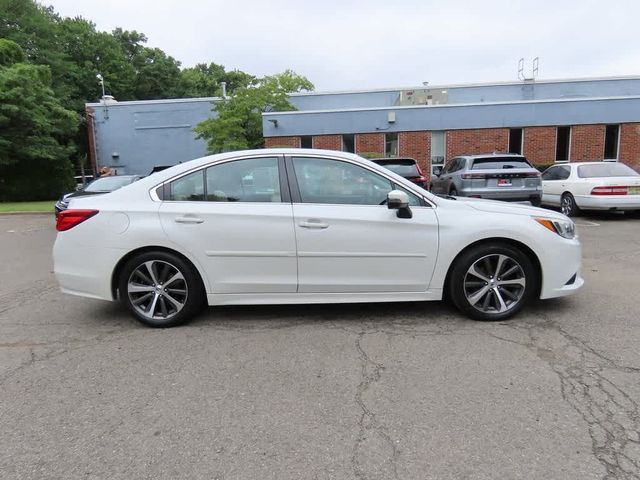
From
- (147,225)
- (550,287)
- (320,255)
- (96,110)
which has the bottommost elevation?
(550,287)

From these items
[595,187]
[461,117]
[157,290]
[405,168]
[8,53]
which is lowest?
[157,290]

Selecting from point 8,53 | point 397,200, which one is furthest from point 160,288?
point 8,53

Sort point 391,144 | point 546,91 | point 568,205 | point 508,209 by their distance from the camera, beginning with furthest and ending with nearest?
point 546,91 → point 391,144 → point 568,205 → point 508,209

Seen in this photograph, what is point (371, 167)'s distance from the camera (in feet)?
15.2

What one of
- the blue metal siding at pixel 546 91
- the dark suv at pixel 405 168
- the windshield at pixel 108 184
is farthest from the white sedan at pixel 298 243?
the blue metal siding at pixel 546 91

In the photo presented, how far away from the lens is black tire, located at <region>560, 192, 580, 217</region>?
40.2ft

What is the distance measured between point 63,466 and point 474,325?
345 centimetres

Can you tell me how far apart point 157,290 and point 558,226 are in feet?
12.8

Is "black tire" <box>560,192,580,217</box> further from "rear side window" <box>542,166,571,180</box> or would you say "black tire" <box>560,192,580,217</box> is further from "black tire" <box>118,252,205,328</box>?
"black tire" <box>118,252,205,328</box>

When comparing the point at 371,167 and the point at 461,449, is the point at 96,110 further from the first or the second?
the point at 461,449

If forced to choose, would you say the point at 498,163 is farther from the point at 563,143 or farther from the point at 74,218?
the point at 563,143

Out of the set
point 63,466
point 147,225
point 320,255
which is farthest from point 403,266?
point 63,466

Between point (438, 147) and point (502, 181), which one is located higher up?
point (438, 147)

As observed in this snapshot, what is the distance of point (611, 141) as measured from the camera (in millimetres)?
21312
